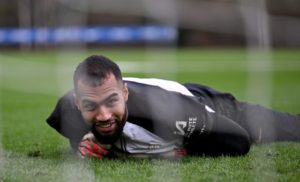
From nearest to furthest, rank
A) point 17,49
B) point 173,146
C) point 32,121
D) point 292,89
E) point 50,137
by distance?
point 173,146 < point 50,137 < point 32,121 < point 292,89 < point 17,49

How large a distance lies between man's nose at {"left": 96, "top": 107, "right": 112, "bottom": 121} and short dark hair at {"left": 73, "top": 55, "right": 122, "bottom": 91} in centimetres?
13

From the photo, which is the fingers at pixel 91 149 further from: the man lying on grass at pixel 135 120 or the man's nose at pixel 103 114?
the man's nose at pixel 103 114

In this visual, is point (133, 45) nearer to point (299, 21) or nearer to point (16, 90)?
point (16, 90)

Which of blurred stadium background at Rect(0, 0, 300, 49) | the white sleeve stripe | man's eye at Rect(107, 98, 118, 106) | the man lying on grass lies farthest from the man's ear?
blurred stadium background at Rect(0, 0, 300, 49)

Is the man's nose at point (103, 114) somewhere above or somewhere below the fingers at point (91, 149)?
above

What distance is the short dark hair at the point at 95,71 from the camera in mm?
3488

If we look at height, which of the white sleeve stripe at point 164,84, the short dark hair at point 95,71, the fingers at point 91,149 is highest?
the short dark hair at point 95,71

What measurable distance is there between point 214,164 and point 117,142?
528mm

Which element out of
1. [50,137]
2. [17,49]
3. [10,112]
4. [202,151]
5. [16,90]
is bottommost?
[17,49]

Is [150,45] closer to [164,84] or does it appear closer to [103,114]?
[164,84]

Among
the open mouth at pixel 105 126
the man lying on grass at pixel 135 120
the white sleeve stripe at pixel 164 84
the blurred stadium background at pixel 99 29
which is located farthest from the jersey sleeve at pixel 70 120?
the blurred stadium background at pixel 99 29

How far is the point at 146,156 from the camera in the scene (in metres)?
3.77

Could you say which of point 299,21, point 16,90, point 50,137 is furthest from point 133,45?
point 50,137

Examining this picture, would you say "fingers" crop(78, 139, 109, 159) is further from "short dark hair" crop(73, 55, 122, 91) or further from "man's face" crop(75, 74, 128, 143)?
"short dark hair" crop(73, 55, 122, 91)
